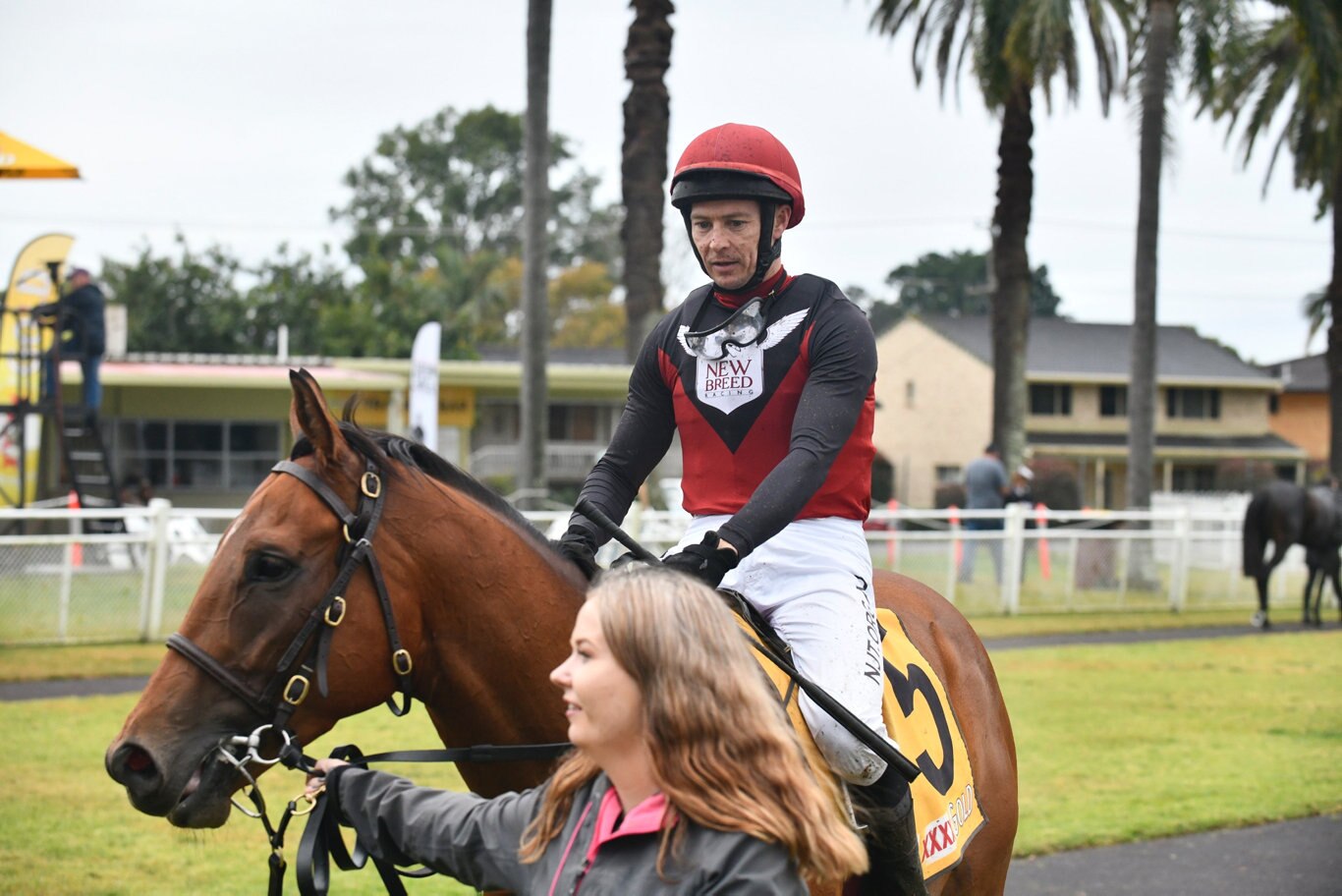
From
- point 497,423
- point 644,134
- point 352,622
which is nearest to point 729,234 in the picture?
point 352,622

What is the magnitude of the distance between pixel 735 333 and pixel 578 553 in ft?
2.12

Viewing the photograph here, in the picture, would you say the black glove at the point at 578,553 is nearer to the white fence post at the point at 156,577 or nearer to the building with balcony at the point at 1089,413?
the white fence post at the point at 156,577

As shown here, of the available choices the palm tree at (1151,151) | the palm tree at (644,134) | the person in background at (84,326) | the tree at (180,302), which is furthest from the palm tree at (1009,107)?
the tree at (180,302)

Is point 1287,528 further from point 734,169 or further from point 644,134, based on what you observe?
point 734,169

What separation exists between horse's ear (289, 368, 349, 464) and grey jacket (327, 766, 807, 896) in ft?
2.42

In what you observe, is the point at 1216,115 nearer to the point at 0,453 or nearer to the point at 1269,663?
the point at 1269,663

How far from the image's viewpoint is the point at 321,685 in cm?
270

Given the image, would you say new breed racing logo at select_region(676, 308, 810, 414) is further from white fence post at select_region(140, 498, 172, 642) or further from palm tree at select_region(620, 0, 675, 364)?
palm tree at select_region(620, 0, 675, 364)

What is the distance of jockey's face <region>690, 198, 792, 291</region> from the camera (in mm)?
2992

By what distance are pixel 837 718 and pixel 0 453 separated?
59.3 feet

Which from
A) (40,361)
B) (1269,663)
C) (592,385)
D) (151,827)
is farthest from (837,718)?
(592,385)

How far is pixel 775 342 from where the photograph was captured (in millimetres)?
3023

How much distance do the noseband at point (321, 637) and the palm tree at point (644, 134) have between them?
12.6 metres

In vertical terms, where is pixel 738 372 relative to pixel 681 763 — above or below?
above
